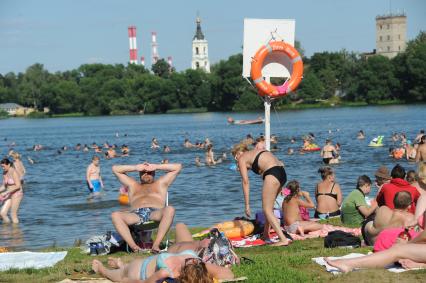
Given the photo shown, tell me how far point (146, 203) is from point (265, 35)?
3993mm

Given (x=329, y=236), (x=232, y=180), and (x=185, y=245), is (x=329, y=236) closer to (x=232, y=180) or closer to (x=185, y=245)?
(x=185, y=245)

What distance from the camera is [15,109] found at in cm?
13838

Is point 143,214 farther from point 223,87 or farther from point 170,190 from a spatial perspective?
point 223,87

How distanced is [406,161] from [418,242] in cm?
1977

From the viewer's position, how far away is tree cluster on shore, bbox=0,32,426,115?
92.8m

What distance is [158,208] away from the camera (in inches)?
343

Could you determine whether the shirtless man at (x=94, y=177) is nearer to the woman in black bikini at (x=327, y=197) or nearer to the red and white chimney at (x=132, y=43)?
the woman in black bikini at (x=327, y=197)

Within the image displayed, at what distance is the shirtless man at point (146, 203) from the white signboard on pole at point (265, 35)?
10.7ft

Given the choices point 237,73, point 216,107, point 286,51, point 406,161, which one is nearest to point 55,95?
point 216,107

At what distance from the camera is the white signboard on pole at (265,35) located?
11.7m

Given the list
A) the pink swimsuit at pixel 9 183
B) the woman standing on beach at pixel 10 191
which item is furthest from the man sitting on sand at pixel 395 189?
the pink swimsuit at pixel 9 183

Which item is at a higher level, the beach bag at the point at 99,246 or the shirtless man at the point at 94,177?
the beach bag at the point at 99,246

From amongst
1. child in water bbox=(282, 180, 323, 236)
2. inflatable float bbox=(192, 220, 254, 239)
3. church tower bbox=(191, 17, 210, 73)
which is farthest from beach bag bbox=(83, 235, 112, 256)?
church tower bbox=(191, 17, 210, 73)

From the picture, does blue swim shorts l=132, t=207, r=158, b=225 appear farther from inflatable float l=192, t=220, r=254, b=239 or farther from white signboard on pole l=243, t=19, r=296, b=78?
white signboard on pole l=243, t=19, r=296, b=78
